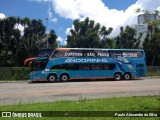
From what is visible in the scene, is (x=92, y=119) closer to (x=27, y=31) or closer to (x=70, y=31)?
(x=27, y=31)

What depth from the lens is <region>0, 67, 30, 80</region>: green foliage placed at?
4350cm

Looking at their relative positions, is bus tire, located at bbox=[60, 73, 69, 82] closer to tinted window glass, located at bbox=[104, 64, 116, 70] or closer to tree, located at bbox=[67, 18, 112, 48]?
tinted window glass, located at bbox=[104, 64, 116, 70]

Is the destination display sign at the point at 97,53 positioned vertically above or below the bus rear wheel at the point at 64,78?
above

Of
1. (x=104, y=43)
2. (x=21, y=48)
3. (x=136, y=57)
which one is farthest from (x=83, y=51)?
(x=104, y=43)

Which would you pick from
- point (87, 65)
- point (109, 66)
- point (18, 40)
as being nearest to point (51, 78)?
point (87, 65)

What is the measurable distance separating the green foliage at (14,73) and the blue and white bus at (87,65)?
8.02 m

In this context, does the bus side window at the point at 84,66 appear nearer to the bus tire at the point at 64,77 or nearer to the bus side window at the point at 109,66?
the bus tire at the point at 64,77

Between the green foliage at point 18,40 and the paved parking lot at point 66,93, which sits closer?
the paved parking lot at point 66,93

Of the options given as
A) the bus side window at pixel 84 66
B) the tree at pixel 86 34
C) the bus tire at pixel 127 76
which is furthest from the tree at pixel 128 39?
the bus side window at pixel 84 66

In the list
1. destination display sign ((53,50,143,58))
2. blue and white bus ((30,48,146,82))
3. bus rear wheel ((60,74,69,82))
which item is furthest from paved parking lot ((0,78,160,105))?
bus rear wheel ((60,74,69,82))

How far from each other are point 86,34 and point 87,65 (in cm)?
2311

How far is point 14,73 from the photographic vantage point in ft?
144

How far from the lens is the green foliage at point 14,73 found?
4350 centimetres

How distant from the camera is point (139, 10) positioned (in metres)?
10.0
